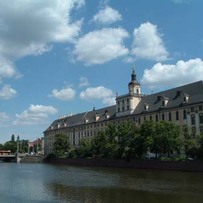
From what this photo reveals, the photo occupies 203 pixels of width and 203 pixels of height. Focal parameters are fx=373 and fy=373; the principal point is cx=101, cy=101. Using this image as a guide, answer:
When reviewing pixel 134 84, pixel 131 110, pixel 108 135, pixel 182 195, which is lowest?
pixel 182 195

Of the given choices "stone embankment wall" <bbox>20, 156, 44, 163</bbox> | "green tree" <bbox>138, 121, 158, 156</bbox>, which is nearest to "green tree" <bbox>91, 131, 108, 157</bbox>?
"green tree" <bbox>138, 121, 158, 156</bbox>

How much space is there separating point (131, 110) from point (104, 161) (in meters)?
23.0

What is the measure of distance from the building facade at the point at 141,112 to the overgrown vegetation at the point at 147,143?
770 centimetres

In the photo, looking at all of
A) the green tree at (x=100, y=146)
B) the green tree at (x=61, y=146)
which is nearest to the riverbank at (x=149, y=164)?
the green tree at (x=100, y=146)

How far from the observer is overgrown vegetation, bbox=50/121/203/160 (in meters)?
74.4

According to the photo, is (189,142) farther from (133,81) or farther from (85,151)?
(133,81)

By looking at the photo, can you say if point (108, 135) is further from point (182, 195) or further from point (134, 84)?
point (182, 195)

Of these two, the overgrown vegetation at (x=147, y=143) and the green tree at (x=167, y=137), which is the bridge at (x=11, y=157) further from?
the green tree at (x=167, y=137)

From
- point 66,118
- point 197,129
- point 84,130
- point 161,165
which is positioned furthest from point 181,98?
point 66,118

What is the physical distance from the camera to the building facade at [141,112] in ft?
287

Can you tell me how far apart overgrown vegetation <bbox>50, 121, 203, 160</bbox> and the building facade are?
303 inches

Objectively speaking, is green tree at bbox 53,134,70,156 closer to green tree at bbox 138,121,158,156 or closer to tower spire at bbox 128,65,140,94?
tower spire at bbox 128,65,140,94

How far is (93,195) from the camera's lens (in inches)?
1352

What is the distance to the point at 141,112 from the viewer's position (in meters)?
108
